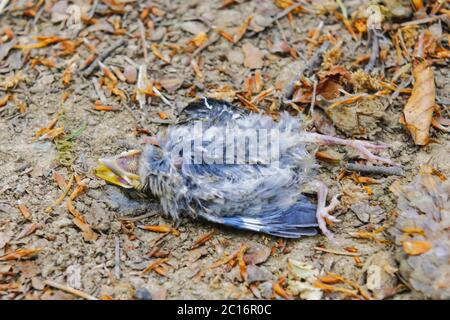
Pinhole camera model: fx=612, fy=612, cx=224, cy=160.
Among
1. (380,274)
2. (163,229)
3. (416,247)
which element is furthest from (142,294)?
(416,247)

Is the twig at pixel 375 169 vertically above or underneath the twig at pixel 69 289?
above

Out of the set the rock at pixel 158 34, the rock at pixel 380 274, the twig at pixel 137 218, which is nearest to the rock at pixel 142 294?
the twig at pixel 137 218

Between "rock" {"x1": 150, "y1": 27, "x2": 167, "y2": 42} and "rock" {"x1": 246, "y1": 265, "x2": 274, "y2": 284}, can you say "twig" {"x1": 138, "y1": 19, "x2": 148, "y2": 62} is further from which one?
"rock" {"x1": 246, "y1": 265, "x2": 274, "y2": 284}

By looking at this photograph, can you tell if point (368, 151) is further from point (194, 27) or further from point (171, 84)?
point (194, 27)

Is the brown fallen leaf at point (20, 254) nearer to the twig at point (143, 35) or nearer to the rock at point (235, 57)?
the twig at point (143, 35)

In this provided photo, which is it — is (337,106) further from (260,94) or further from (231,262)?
(231,262)

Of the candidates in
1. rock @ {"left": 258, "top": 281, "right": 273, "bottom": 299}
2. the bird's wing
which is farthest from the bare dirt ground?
the bird's wing

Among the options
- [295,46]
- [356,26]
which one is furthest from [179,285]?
[356,26]
